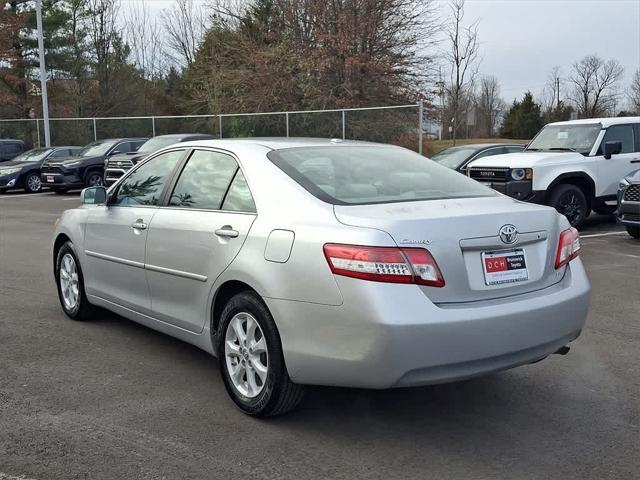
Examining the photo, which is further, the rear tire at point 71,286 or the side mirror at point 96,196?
the rear tire at point 71,286

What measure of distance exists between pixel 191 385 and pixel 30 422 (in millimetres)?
990

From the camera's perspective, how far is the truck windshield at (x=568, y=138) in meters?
12.0

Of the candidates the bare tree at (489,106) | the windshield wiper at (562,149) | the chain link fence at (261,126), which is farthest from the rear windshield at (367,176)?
the bare tree at (489,106)

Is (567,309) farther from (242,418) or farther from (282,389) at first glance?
(242,418)

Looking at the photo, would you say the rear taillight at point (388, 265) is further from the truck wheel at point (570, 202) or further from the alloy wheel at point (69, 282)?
the truck wheel at point (570, 202)

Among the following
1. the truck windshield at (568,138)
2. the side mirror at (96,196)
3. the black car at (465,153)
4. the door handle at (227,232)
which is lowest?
the door handle at (227,232)

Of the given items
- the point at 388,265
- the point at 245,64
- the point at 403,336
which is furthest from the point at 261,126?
the point at 403,336


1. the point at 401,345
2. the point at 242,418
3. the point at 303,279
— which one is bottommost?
the point at 242,418

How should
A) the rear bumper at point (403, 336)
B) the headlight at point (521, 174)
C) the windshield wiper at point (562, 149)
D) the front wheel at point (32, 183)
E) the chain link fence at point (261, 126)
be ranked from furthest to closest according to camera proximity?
1. the front wheel at point (32, 183)
2. the chain link fence at point (261, 126)
3. the windshield wiper at point (562, 149)
4. the headlight at point (521, 174)
5. the rear bumper at point (403, 336)

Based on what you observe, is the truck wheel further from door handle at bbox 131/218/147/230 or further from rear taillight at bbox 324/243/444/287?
rear taillight at bbox 324/243/444/287

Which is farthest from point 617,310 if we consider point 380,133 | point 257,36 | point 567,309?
point 257,36

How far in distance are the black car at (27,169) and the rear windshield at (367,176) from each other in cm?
1969

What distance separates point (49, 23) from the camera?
36.6 meters

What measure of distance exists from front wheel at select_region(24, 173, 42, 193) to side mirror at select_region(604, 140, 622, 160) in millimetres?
17573
